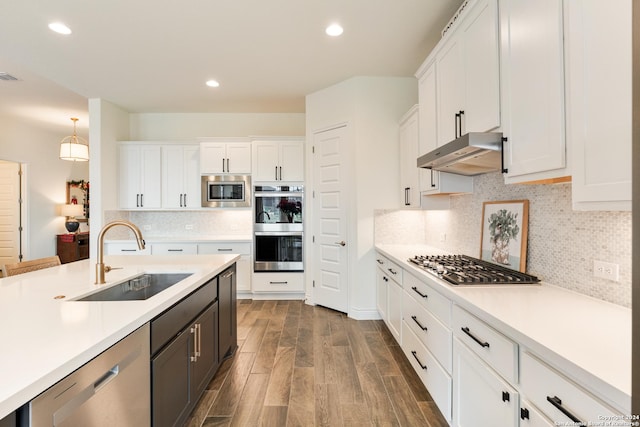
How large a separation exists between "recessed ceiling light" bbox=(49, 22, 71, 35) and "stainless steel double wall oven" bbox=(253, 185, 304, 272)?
2529mm

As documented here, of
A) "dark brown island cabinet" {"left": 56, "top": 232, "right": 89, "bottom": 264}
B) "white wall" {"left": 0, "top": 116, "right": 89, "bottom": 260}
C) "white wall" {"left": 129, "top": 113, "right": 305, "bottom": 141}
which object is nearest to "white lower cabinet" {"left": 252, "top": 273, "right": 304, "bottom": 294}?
"white wall" {"left": 129, "top": 113, "right": 305, "bottom": 141}

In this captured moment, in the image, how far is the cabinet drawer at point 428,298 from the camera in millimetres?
1774

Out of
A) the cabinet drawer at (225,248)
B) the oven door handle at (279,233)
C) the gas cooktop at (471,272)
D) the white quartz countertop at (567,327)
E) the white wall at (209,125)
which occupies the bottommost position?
the cabinet drawer at (225,248)

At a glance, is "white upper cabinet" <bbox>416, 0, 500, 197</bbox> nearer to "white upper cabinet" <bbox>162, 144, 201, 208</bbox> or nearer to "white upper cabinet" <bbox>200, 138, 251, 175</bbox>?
"white upper cabinet" <bbox>200, 138, 251, 175</bbox>

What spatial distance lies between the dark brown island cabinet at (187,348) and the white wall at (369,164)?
5.54 feet

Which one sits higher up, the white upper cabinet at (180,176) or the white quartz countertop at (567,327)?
the white upper cabinet at (180,176)

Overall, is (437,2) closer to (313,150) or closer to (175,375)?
(313,150)

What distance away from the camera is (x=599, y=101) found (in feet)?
3.54

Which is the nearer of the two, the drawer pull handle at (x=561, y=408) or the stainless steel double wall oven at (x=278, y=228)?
the drawer pull handle at (x=561, y=408)

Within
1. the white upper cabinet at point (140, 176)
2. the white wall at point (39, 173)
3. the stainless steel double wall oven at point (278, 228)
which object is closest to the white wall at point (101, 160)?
the white upper cabinet at point (140, 176)

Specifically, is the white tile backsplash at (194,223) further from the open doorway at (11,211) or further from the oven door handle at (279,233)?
the open doorway at (11,211)

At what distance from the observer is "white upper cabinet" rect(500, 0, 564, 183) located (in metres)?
1.30

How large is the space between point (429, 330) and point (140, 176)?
15.5ft

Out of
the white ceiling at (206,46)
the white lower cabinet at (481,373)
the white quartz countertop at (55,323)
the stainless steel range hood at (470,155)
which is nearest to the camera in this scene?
the white quartz countertop at (55,323)
